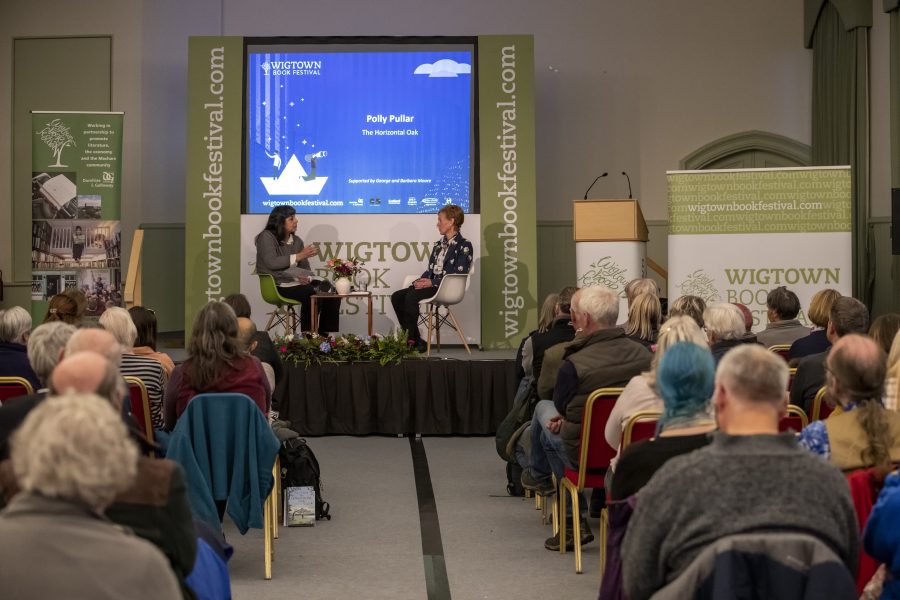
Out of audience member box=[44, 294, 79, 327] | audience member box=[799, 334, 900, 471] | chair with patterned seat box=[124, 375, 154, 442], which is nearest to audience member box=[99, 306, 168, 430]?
chair with patterned seat box=[124, 375, 154, 442]

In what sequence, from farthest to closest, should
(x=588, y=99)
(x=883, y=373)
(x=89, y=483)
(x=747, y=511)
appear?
(x=588, y=99), (x=883, y=373), (x=747, y=511), (x=89, y=483)

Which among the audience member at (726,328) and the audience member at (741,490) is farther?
the audience member at (726,328)

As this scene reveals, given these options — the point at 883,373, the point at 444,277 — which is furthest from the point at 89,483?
the point at 444,277

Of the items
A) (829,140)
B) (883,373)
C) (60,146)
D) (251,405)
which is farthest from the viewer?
(829,140)

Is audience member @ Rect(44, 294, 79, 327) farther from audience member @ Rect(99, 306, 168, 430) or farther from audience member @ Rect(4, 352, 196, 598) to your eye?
audience member @ Rect(4, 352, 196, 598)

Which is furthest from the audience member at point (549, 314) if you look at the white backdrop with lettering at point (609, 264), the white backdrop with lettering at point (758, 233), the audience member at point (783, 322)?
the white backdrop with lettering at point (609, 264)

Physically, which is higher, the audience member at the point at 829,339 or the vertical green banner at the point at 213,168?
the vertical green banner at the point at 213,168

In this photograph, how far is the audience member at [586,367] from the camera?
4.59 m

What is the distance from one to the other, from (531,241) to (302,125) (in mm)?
2362

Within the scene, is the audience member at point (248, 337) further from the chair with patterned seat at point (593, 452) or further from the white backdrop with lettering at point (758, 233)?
the white backdrop with lettering at point (758, 233)

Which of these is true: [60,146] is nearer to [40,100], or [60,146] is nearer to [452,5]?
[40,100]

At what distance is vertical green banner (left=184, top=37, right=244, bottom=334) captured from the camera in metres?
10.6

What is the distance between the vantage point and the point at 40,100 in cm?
1143

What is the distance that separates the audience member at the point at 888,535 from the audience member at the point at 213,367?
2.63 m
